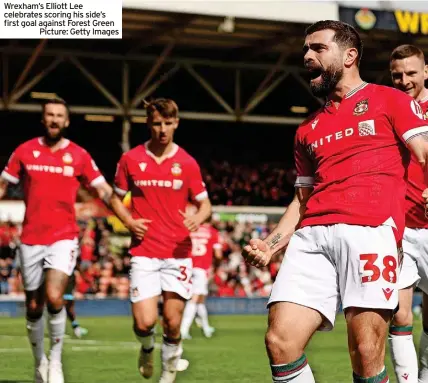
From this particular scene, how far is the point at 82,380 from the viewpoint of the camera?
9016mm

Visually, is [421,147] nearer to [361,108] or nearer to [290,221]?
[361,108]

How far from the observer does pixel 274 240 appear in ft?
17.4

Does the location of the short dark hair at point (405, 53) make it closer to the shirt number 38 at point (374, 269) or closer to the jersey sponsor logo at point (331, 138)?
the jersey sponsor logo at point (331, 138)

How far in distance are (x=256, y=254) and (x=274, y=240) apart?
11.0 inches

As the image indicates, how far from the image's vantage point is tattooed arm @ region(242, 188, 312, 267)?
5.05 m

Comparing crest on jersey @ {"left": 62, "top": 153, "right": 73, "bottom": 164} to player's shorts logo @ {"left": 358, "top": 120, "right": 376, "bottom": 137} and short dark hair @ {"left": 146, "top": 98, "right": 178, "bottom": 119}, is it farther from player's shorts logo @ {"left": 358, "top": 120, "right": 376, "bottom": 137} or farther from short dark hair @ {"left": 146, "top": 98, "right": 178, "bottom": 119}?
player's shorts logo @ {"left": 358, "top": 120, "right": 376, "bottom": 137}

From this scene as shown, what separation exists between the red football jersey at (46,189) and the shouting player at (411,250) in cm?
315

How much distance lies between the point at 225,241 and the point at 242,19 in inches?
225

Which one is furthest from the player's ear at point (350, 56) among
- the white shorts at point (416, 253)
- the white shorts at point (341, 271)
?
the white shorts at point (416, 253)

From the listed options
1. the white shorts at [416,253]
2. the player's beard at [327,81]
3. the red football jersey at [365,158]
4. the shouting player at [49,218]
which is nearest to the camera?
the red football jersey at [365,158]

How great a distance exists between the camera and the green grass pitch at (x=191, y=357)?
9344 mm

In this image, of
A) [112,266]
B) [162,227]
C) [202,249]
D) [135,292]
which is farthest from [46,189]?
[112,266]

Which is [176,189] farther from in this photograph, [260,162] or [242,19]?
[260,162]

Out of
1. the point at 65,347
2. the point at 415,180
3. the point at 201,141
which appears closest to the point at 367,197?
the point at 415,180
